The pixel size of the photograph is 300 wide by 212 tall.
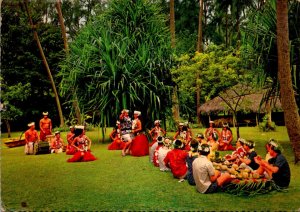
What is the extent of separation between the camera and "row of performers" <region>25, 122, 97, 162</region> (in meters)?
9.55

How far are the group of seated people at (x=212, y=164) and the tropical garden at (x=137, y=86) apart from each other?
23cm

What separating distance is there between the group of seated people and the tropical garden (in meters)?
0.23

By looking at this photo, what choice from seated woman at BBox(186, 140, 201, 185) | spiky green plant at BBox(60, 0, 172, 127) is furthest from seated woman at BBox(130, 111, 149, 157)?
seated woman at BBox(186, 140, 201, 185)

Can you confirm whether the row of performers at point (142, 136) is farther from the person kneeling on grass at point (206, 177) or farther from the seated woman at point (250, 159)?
the person kneeling on grass at point (206, 177)

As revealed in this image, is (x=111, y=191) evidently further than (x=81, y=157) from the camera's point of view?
No

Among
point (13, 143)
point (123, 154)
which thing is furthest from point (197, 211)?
point (13, 143)

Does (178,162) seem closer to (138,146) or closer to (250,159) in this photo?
(250,159)

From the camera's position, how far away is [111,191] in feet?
20.4

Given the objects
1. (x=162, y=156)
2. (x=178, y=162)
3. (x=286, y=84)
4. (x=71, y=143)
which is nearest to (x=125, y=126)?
(x=71, y=143)

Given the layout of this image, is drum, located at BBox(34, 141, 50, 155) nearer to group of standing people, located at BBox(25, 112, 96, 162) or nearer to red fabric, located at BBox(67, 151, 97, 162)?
group of standing people, located at BBox(25, 112, 96, 162)

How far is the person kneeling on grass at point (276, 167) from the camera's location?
19.2 feet

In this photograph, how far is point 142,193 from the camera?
237 inches

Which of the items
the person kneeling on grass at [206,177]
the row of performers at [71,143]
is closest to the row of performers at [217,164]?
the person kneeling on grass at [206,177]

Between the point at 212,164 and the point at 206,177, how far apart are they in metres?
0.39
